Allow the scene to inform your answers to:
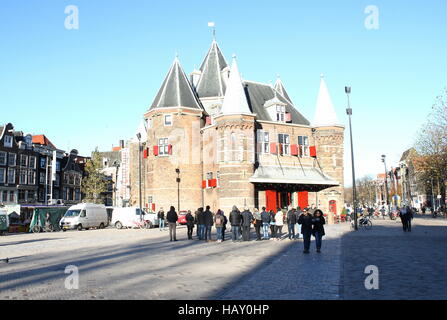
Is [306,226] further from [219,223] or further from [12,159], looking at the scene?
[12,159]

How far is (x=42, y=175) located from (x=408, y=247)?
5601 centimetres

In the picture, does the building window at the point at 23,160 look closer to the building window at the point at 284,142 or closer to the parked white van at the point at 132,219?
the parked white van at the point at 132,219

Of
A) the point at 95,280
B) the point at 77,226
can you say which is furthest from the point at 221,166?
the point at 95,280

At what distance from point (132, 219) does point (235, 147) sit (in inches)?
454

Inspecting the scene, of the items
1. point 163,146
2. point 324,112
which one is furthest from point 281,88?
point 163,146

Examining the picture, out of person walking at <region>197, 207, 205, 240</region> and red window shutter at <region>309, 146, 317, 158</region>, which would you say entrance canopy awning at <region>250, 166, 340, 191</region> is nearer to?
red window shutter at <region>309, 146, 317, 158</region>

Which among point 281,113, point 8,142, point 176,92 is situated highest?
point 176,92

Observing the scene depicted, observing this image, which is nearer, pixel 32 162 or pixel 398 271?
pixel 398 271

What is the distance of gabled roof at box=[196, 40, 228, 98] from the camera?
45.7m

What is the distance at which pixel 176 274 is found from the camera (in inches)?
411

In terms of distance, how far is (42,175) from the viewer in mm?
60188

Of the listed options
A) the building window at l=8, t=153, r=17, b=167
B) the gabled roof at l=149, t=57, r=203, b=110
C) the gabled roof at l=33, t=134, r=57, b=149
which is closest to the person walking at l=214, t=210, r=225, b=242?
the gabled roof at l=149, t=57, r=203, b=110

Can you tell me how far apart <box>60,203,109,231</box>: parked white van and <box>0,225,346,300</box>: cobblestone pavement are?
1864cm
